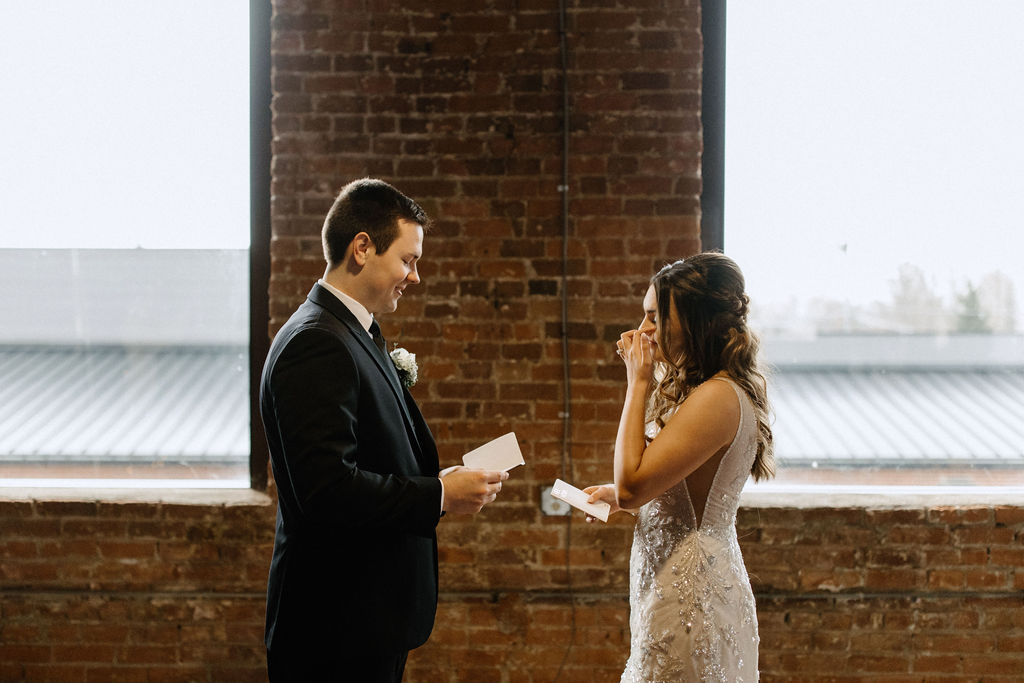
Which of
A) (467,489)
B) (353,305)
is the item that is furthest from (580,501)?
(353,305)

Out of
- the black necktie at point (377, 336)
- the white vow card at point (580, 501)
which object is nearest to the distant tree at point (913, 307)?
the white vow card at point (580, 501)

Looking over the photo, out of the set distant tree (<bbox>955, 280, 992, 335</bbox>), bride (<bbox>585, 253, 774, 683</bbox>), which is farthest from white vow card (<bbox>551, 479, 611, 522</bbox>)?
distant tree (<bbox>955, 280, 992, 335</bbox>)

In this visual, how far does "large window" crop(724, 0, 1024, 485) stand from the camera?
286cm

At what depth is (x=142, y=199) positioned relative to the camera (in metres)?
2.93

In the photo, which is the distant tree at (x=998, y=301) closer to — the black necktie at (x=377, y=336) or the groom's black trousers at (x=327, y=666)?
→ the black necktie at (x=377, y=336)

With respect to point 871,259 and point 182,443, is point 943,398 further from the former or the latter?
point 182,443

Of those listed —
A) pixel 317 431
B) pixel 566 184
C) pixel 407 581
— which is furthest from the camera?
pixel 566 184

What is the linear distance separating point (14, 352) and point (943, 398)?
4.16m

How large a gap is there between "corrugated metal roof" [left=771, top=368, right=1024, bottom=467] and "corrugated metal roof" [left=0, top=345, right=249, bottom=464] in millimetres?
2445

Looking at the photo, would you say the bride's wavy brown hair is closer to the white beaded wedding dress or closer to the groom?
the white beaded wedding dress

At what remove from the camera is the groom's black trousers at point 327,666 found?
5.49ft

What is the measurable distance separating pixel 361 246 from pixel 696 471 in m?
1.10

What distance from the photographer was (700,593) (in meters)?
1.78

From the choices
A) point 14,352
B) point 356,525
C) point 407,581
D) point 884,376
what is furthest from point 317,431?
point 884,376
